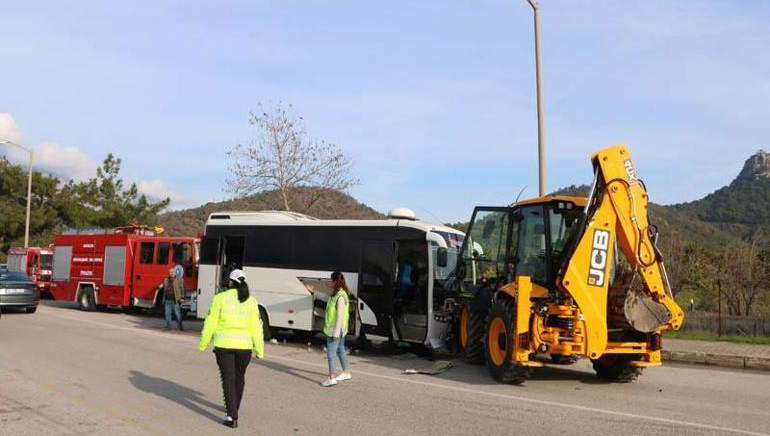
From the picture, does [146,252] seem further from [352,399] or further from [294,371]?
[352,399]

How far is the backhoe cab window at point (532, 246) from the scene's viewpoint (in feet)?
34.7

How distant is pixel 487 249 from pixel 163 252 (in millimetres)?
14210

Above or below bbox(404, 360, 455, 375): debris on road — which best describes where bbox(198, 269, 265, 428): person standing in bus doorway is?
above

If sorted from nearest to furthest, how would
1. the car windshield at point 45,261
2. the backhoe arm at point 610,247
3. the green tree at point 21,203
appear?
the backhoe arm at point 610,247
the car windshield at point 45,261
the green tree at point 21,203

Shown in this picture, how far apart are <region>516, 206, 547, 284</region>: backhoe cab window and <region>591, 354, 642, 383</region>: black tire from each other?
183 centimetres

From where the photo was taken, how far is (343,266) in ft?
48.9

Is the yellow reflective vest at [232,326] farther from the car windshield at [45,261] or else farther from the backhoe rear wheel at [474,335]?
the car windshield at [45,261]

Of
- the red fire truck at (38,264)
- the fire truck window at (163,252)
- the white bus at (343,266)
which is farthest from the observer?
the red fire truck at (38,264)

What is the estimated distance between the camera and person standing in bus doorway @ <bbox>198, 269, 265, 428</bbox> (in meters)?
7.38

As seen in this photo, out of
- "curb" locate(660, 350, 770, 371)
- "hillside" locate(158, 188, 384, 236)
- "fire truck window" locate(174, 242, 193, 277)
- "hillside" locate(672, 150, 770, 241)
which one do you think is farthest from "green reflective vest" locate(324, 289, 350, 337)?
"hillside" locate(672, 150, 770, 241)

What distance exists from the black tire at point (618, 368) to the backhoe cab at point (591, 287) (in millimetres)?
19

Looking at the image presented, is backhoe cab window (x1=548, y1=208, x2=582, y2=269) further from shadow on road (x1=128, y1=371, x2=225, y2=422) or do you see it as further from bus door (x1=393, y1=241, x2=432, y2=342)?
shadow on road (x1=128, y1=371, x2=225, y2=422)

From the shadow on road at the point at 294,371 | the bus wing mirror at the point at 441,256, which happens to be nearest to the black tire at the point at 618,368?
the bus wing mirror at the point at 441,256

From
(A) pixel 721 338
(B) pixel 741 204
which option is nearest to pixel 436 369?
(A) pixel 721 338
